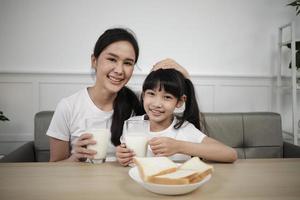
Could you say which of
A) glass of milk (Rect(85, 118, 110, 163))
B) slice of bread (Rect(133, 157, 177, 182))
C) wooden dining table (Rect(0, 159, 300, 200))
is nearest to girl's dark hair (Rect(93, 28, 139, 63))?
glass of milk (Rect(85, 118, 110, 163))

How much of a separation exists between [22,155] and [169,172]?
1183 mm

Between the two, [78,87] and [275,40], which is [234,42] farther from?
[78,87]

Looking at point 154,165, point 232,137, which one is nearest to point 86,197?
point 154,165

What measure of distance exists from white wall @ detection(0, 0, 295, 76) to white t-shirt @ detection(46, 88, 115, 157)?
1063 mm

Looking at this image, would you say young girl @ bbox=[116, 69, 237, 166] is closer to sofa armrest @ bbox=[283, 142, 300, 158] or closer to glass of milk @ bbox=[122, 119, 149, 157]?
glass of milk @ bbox=[122, 119, 149, 157]

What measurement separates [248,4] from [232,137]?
4.46ft

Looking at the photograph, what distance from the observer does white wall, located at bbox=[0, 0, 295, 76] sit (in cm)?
236

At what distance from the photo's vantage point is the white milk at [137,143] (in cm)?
90

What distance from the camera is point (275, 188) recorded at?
2.37 feet

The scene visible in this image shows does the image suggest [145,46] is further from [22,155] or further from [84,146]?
[84,146]

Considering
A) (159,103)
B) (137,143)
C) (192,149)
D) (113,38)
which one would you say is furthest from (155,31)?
(137,143)

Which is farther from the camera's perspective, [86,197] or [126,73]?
[126,73]

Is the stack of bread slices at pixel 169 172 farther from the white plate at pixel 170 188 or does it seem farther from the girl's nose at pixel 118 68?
the girl's nose at pixel 118 68

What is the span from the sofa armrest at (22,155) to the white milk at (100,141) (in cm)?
66
